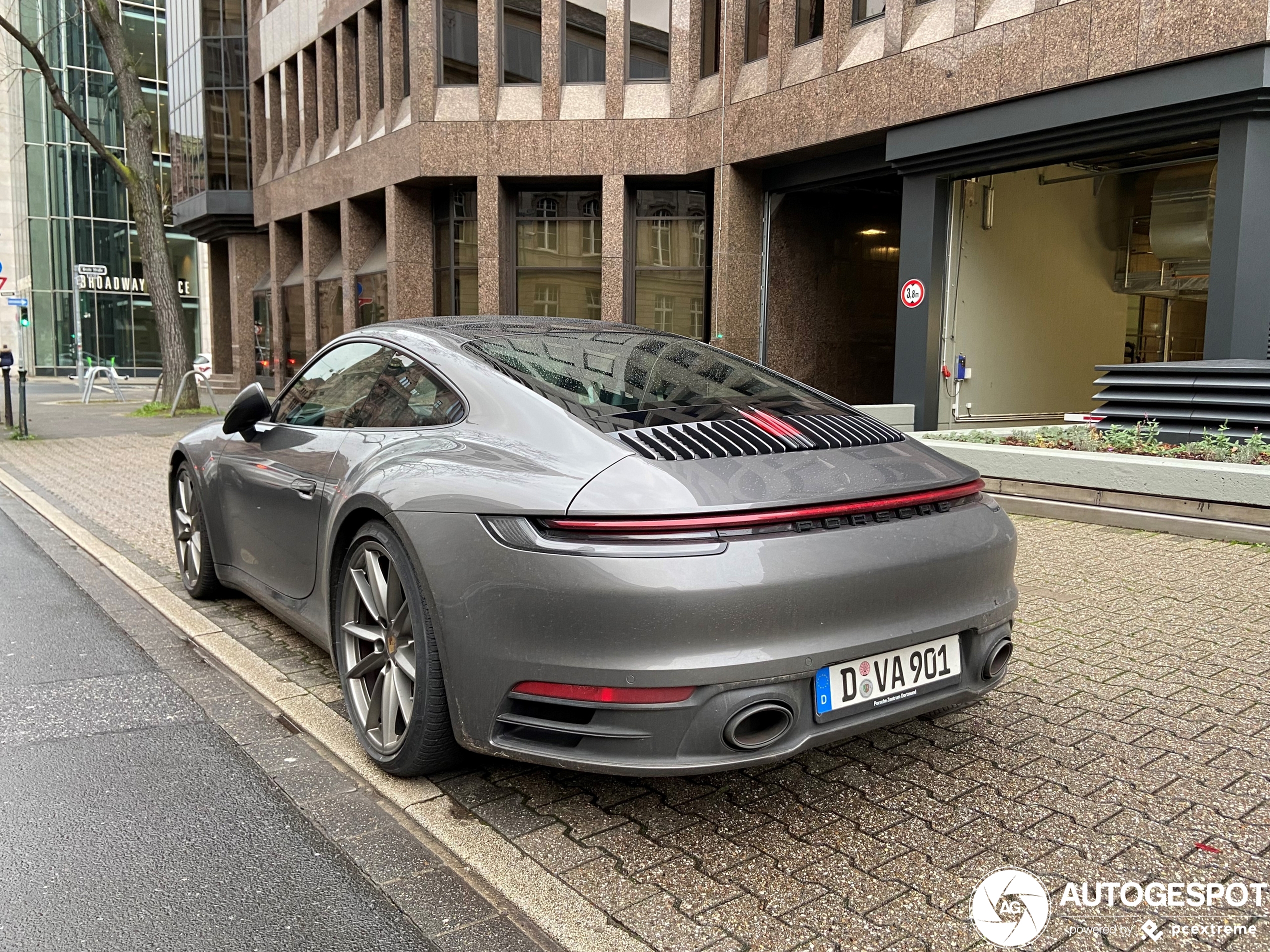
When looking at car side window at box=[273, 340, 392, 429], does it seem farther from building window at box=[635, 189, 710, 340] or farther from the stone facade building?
building window at box=[635, 189, 710, 340]

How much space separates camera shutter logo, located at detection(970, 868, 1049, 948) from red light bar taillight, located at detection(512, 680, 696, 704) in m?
0.86

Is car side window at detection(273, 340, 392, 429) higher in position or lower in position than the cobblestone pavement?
higher

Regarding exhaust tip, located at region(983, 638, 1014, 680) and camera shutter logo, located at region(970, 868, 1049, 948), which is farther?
exhaust tip, located at region(983, 638, 1014, 680)

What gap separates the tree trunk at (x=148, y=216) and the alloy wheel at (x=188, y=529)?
15.1m

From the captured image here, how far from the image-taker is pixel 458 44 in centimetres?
2062

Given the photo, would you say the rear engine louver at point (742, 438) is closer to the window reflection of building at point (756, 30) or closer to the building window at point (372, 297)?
the window reflection of building at point (756, 30)

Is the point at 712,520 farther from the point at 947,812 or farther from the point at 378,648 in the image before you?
the point at 378,648

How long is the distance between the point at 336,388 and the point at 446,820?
1.90 metres

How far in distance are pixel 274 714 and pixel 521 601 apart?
173 cm

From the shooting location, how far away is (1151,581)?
5.75 meters

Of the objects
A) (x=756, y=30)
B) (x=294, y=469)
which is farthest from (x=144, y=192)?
(x=294, y=469)

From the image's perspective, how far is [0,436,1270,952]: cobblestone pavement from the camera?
7.98 feet

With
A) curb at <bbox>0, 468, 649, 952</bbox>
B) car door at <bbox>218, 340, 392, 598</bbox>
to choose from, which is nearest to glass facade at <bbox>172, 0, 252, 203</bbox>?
car door at <bbox>218, 340, 392, 598</bbox>

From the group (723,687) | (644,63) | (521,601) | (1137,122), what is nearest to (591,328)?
(521,601)
